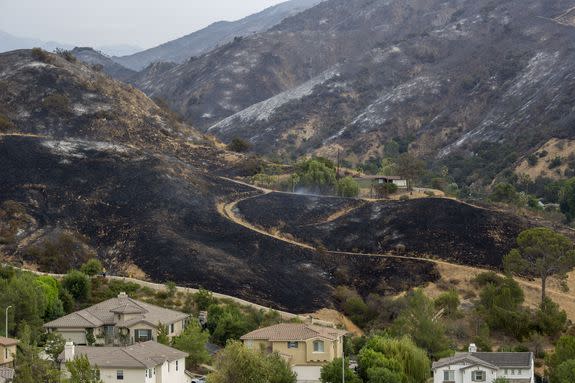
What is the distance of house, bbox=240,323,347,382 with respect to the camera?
6162cm

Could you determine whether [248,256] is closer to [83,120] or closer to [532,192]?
[83,120]

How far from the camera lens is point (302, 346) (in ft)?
204

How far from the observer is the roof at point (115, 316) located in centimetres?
6512

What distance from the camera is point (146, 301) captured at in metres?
79.1

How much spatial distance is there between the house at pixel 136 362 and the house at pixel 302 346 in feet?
19.1

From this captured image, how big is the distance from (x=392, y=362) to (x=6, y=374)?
1893cm

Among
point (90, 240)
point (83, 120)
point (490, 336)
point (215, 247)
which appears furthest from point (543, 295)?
point (83, 120)

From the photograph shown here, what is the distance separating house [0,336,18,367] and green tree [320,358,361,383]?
14.8m

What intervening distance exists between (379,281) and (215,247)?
563 inches

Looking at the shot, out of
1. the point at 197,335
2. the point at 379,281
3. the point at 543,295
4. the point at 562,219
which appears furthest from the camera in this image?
the point at 562,219

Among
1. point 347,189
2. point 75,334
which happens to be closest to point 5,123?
point 347,189

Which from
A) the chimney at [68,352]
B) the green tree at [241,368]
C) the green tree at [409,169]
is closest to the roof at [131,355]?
the chimney at [68,352]

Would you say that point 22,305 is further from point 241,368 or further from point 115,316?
point 241,368

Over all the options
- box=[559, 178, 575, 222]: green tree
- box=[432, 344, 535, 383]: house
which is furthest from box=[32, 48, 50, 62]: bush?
box=[432, 344, 535, 383]: house
